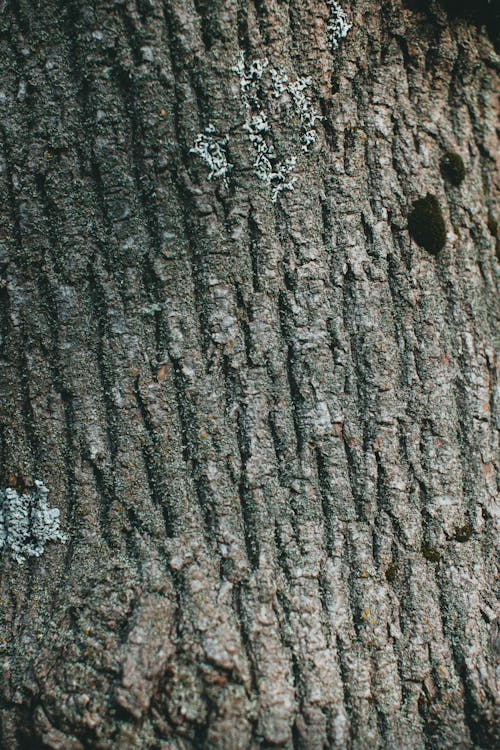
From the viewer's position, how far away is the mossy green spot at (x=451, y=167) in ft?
5.78

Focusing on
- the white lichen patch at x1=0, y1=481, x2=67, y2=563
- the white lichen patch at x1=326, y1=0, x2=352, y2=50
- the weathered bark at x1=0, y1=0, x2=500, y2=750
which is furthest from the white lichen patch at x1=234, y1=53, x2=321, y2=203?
the white lichen patch at x1=0, y1=481, x2=67, y2=563

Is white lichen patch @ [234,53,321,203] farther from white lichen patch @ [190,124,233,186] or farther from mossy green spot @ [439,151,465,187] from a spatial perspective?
mossy green spot @ [439,151,465,187]

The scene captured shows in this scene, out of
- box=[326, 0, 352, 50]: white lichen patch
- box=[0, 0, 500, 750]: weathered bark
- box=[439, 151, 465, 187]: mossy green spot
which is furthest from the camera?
box=[439, 151, 465, 187]: mossy green spot

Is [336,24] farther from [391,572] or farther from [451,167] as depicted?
[391,572]

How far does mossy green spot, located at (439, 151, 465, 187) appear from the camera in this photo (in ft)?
5.78

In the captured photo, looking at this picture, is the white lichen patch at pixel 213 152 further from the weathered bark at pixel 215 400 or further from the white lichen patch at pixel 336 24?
the white lichen patch at pixel 336 24

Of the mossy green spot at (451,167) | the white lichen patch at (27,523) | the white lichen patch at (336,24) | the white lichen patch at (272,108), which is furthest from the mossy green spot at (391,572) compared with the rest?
the white lichen patch at (336,24)

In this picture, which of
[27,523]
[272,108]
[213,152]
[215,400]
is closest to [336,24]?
[272,108]

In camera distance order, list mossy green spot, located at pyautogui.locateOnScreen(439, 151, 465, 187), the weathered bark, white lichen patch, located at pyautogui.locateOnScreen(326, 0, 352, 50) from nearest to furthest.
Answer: the weathered bark, white lichen patch, located at pyautogui.locateOnScreen(326, 0, 352, 50), mossy green spot, located at pyautogui.locateOnScreen(439, 151, 465, 187)

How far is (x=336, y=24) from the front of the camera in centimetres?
161

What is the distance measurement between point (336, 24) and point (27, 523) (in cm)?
167

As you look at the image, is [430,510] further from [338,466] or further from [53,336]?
[53,336]

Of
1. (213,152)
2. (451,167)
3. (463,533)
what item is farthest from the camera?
(451,167)

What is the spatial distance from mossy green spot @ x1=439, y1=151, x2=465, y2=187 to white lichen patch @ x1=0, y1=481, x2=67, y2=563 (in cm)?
153
